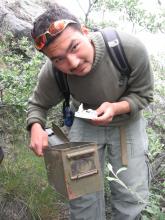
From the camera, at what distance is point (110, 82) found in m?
2.90

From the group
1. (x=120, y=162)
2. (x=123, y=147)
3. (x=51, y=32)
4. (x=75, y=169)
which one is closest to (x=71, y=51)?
(x=51, y=32)

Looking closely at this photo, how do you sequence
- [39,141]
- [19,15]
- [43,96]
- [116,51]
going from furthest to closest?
[19,15] → [43,96] → [39,141] → [116,51]

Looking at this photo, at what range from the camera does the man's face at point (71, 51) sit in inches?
105

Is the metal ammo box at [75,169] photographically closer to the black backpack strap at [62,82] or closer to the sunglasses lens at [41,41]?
the black backpack strap at [62,82]

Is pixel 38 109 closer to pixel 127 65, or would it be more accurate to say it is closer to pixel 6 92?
pixel 127 65

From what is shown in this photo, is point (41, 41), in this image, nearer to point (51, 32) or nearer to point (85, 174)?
point (51, 32)

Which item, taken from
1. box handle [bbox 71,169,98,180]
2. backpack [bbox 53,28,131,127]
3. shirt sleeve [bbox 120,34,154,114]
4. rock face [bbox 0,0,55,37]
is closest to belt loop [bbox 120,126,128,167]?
shirt sleeve [bbox 120,34,154,114]

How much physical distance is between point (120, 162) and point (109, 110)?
23.9 inches

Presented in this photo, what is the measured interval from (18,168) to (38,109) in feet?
2.89

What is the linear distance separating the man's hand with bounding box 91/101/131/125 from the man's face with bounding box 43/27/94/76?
290mm

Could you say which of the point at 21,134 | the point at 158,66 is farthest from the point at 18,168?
the point at 158,66

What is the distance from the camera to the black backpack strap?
9.94 ft

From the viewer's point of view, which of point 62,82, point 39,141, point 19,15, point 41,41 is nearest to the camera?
point 41,41

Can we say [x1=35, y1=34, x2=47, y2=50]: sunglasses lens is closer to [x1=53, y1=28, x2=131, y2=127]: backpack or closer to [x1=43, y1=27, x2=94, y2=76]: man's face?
[x1=43, y1=27, x2=94, y2=76]: man's face
